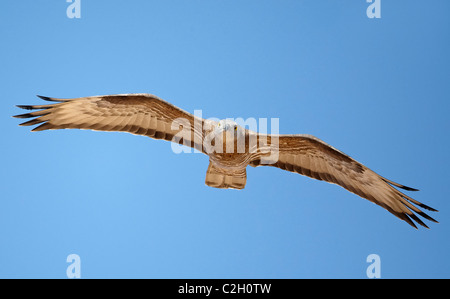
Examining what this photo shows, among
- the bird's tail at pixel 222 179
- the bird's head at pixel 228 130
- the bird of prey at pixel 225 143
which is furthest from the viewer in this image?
the bird's tail at pixel 222 179

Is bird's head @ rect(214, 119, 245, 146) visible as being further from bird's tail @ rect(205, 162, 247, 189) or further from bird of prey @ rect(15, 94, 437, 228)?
bird's tail @ rect(205, 162, 247, 189)

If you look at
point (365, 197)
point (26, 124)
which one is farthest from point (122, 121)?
point (365, 197)

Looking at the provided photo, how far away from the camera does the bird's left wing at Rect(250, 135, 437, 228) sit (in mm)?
9078

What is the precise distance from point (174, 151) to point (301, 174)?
2725 mm

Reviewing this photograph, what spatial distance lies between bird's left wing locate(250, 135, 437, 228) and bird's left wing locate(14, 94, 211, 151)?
1.56 metres

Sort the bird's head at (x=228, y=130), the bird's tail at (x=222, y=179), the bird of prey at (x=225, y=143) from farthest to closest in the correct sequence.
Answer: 1. the bird's tail at (x=222, y=179)
2. the bird of prey at (x=225, y=143)
3. the bird's head at (x=228, y=130)

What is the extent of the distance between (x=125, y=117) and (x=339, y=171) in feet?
15.2

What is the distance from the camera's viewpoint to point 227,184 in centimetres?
902

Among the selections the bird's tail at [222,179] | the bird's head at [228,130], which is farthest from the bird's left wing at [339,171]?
the bird's head at [228,130]

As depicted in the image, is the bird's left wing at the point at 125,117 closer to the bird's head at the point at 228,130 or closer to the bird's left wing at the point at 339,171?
the bird's head at the point at 228,130

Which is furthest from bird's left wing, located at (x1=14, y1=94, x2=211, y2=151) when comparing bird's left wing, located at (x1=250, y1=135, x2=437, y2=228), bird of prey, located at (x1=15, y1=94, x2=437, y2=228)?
bird's left wing, located at (x1=250, y1=135, x2=437, y2=228)

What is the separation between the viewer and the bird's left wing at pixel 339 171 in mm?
9078

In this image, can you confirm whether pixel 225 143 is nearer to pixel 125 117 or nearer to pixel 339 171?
pixel 125 117

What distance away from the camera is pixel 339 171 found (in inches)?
372
